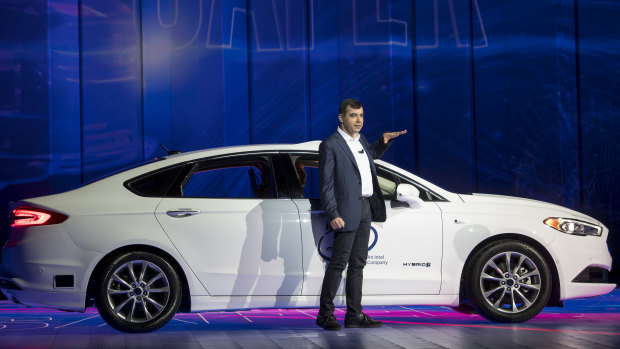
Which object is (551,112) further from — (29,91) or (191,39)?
(29,91)

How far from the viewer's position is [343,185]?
7.13 m

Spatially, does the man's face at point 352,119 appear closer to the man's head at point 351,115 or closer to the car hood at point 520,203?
the man's head at point 351,115

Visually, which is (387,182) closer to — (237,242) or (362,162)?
(362,162)

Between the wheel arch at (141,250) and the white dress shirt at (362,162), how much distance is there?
1.75 m

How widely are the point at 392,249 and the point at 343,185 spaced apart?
74 cm

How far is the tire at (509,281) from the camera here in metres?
7.43

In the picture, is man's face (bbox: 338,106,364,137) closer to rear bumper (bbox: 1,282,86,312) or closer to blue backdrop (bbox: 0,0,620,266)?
rear bumper (bbox: 1,282,86,312)

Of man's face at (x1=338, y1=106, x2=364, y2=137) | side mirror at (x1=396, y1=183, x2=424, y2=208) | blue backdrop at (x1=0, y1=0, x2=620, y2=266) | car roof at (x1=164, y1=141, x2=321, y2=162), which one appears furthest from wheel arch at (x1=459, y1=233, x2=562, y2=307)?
blue backdrop at (x1=0, y1=0, x2=620, y2=266)

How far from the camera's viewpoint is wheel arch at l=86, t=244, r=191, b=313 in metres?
7.04

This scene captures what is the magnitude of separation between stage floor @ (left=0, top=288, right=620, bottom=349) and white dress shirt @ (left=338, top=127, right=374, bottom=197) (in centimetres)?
124


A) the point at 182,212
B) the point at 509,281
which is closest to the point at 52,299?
the point at 182,212

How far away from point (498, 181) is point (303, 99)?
3310 millimetres

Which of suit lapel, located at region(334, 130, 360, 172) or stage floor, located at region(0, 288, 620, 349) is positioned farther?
suit lapel, located at region(334, 130, 360, 172)

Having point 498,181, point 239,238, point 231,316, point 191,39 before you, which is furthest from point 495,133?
point 239,238
